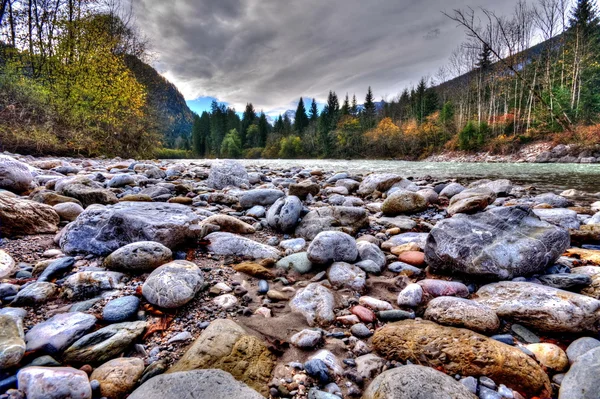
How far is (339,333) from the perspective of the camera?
172 centimetres

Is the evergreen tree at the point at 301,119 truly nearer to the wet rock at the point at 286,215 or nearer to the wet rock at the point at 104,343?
the wet rock at the point at 286,215

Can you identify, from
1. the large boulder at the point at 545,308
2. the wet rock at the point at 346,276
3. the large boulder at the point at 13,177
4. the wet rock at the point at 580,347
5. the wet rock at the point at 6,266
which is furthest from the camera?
the large boulder at the point at 13,177

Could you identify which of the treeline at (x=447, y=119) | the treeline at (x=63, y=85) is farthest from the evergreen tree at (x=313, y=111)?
the treeline at (x=63, y=85)

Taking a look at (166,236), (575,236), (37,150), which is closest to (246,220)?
(166,236)

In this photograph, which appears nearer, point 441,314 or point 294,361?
point 294,361

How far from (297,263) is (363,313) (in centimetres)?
94

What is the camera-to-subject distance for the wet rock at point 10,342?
3.97 ft

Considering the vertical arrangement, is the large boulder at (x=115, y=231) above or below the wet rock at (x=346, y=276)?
above

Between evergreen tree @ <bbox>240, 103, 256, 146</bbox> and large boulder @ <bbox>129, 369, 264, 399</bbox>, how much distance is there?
70717mm

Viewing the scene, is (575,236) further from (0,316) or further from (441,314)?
(0,316)

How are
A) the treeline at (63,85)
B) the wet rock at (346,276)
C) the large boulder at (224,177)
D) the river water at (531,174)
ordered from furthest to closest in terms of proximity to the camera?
the treeline at (63,85)
the river water at (531,174)
the large boulder at (224,177)
the wet rock at (346,276)

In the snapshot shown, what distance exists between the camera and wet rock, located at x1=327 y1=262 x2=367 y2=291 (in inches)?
90.0

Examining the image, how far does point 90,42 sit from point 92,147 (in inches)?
209

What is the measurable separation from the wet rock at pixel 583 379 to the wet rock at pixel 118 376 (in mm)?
2050
